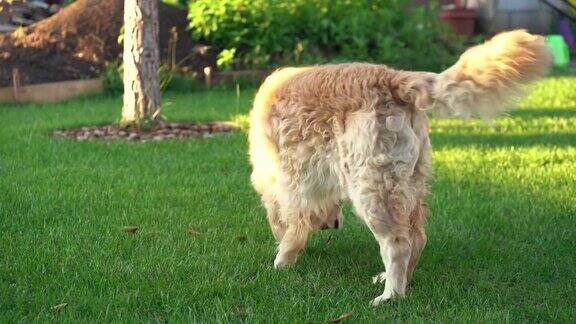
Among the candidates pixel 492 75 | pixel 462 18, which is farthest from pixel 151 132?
pixel 462 18

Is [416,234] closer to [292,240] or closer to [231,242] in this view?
[292,240]

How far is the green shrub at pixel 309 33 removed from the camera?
13.4 m

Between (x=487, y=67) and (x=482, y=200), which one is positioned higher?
(x=487, y=67)

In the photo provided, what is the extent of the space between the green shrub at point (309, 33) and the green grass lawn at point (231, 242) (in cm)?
541

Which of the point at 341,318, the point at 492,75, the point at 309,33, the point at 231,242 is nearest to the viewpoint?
the point at 341,318

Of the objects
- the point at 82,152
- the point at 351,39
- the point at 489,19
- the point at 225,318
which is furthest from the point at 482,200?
the point at 489,19

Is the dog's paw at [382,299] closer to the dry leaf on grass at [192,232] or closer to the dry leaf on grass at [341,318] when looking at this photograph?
the dry leaf on grass at [341,318]

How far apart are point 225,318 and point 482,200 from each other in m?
2.90

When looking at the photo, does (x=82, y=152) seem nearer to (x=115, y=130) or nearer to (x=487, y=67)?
(x=115, y=130)

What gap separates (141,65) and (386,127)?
5.15 m

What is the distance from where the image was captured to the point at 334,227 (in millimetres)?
4926

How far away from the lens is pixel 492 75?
385cm

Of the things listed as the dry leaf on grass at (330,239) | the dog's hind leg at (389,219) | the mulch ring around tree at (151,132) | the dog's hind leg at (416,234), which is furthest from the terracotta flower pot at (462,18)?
the dog's hind leg at (389,219)

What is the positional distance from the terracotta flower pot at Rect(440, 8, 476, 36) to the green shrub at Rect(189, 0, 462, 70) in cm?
477
